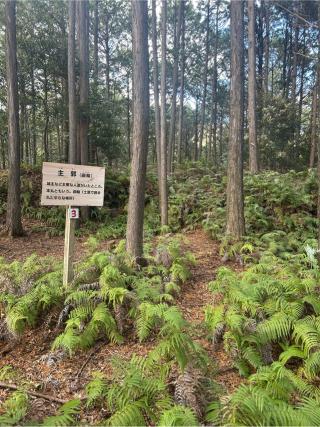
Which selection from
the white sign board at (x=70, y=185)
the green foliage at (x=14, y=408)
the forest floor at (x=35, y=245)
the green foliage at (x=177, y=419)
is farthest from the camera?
the forest floor at (x=35, y=245)

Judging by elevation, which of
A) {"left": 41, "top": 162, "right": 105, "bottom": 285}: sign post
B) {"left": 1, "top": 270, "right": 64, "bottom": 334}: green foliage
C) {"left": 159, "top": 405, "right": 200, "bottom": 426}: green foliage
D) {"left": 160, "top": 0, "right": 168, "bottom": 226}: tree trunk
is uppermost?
{"left": 160, "top": 0, "right": 168, "bottom": 226}: tree trunk

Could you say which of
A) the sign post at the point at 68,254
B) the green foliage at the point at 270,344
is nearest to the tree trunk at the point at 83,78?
the sign post at the point at 68,254

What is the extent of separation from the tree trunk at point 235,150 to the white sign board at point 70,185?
3.82 meters

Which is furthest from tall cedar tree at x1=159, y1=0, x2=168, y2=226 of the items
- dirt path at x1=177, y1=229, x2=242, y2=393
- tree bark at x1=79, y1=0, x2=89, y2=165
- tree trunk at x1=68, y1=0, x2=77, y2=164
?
tree bark at x1=79, y1=0, x2=89, y2=165

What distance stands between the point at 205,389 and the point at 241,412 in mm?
590

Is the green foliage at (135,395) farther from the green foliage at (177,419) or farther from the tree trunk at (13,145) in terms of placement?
the tree trunk at (13,145)

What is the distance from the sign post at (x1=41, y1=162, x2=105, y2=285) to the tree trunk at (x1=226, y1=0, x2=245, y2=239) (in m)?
3.82

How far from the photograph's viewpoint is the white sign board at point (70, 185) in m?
4.76

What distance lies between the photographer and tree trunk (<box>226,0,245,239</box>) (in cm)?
774

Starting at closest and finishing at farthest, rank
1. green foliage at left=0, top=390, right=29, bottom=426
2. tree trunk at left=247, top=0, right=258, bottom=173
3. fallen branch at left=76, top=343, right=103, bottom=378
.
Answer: green foliage at left=0, top=390, right=29, bottom=426 < fallen branch at left=76, top=343, right=103, bottom=378 < tree trunk at left=247, top=0, right=258, bottom=173

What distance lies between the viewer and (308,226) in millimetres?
8578

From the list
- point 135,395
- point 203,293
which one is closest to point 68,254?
point 203,293

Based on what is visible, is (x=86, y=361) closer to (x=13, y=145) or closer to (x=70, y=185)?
(x=70, y=185)

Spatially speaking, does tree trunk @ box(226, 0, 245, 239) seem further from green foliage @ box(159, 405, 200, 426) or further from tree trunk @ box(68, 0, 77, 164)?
green foliage @ box(159, 405, 200, 426)
